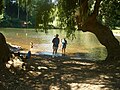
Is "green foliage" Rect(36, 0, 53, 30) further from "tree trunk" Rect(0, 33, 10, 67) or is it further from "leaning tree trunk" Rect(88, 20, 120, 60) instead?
"tree trunk" Rect(0, 33, 10, 67)

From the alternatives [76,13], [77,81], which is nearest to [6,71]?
[77,81]

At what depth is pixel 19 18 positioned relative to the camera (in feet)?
272

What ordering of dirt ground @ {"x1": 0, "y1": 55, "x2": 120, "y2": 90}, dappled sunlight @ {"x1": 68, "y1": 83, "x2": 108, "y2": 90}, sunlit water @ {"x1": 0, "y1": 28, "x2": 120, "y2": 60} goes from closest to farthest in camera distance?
dappled sunlight @ {"x1": 68, "y1": 83, "x2": 108, "y2": 90}
dirt ground @ {"x1": 0, "y1": 55, "x2": 120, "y2": 90}
sunlit water @ {"x1": 0, "y1": 28, "x2": 120, "y2": 60}

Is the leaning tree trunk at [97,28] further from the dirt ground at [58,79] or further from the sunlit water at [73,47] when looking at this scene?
the sunlit water at [73,47]

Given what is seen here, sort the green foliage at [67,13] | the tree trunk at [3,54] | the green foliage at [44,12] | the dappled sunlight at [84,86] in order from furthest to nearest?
1. the green foliage at [44,12]
2. the green foliage at [67,13]
3. the tree trunk at [3,54]
4. the dappled sunlight at [84,86]

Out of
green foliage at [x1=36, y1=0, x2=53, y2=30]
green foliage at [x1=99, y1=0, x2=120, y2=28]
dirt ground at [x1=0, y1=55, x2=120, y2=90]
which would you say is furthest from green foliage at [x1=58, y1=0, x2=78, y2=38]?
dirt ground at [x1=0, y1=55, x2=120, y2=90]

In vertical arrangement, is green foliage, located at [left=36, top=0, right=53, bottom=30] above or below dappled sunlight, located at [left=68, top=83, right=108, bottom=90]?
above

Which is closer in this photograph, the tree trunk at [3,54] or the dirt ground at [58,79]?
the dirt ground at [58,79]

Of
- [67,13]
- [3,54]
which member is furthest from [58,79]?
[67,13]

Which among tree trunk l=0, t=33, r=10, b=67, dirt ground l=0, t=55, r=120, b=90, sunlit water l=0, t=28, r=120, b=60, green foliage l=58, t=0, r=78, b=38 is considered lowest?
sunlit water l=0, t=28, r=120, b=60

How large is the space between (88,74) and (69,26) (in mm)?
6583

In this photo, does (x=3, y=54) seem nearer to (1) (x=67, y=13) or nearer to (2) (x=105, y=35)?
(2) (x=105, y=35)

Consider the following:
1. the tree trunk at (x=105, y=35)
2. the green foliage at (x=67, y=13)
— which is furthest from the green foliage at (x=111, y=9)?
the tree trunk at (x=105, y=35)

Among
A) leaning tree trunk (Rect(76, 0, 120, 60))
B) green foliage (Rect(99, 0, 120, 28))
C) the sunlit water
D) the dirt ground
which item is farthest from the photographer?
the sunlit water
